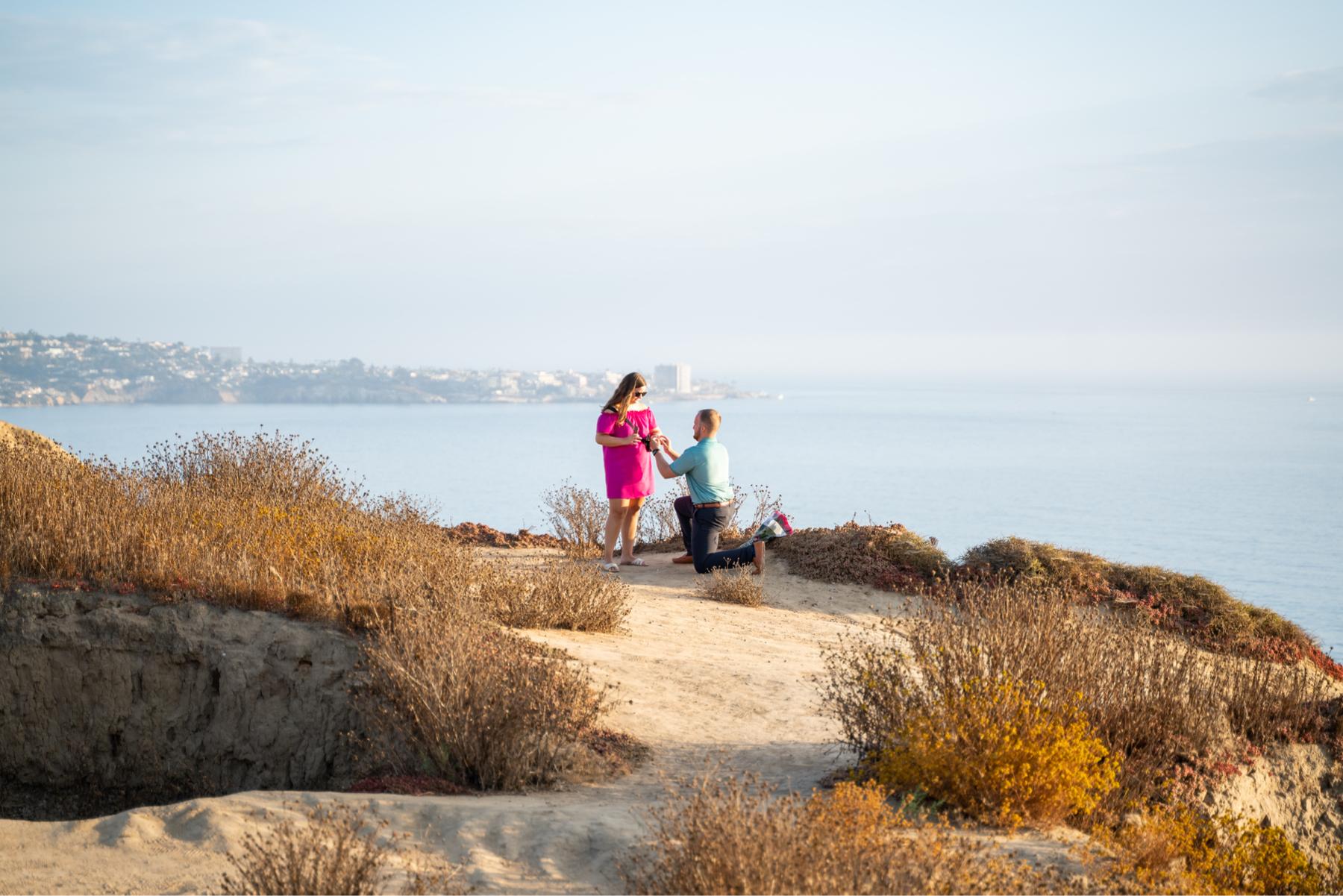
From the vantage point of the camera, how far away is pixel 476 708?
5.89m

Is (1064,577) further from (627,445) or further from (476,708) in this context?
(476,708)

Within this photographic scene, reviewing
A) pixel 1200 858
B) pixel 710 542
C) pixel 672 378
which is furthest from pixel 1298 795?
pixel 672 378

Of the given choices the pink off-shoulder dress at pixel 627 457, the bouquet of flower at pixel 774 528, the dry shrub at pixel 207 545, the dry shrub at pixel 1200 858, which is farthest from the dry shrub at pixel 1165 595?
the dry shrub at pixel 207 545

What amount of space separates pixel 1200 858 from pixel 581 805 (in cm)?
304

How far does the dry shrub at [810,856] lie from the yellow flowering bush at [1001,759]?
2.33 feet

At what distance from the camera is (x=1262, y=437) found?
81062 millimetres

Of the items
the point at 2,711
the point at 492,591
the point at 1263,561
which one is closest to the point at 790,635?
the point at 492,591

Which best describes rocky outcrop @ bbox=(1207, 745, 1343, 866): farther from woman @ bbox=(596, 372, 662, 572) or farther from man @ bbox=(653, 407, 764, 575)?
woman @ bbox=(596, 372, 662, 572)

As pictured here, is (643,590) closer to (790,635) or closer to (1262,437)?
(790,635)

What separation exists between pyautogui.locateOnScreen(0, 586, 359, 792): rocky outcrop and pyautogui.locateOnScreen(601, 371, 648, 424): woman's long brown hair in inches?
201

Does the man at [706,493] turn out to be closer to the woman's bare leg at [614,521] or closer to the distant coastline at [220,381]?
the woman's bare leg at [614,521]

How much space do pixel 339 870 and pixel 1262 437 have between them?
297 feet

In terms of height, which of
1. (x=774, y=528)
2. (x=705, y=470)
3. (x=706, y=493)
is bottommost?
(x=774, y=528)

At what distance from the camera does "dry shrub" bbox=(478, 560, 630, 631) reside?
890 centimetres
